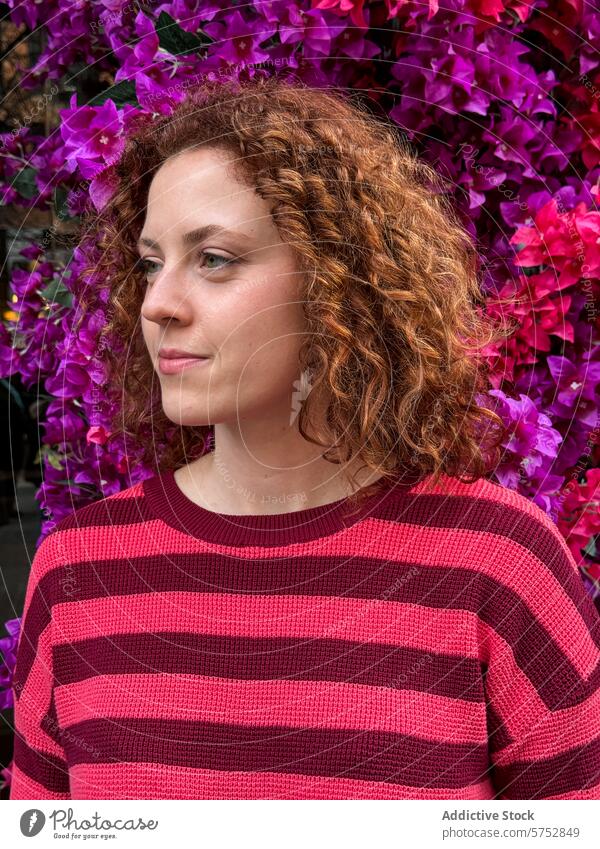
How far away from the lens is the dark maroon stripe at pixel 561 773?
2.89 ft

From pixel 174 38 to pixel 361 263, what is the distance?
1.31 feet

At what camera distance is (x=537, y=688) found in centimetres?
88

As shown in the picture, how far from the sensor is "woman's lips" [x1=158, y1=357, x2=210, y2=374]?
880 millimetres

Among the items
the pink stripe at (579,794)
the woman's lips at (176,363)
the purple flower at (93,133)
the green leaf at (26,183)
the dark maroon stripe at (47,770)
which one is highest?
the green leaf at (26,183)

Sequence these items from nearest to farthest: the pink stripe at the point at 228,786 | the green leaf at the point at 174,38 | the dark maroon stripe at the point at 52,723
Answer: the pink stripe at the point at 228,786, the dark maroon stripe at the point at 52,723, the green leaf at the point at 174,38

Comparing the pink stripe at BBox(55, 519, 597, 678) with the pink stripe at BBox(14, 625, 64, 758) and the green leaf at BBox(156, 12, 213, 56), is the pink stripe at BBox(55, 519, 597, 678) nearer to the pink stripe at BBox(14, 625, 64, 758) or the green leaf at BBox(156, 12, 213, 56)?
the pink stripe at BBox(14, 625, 64, 758)

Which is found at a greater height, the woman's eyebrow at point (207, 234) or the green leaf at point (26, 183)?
the green leaf at point (26, 183)

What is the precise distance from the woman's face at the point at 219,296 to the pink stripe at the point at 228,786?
0.35 m

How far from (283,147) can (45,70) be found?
511mm

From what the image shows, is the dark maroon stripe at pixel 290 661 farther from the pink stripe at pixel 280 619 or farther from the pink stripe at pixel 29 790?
the pink stripe at pixel 29 790

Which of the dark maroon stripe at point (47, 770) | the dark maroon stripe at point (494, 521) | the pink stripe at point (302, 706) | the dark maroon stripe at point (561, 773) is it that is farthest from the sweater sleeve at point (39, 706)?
the dark maroon stripe at point (561, 773)

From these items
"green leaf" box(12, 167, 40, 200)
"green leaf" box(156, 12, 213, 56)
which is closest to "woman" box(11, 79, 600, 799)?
"green leaf" box(156, 12, 213, 56)

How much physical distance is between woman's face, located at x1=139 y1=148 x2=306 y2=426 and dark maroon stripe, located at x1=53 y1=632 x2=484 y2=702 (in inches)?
9.2

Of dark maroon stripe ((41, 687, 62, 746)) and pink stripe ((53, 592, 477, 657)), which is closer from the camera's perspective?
pink stripe ((53, 592, 477, 657))
